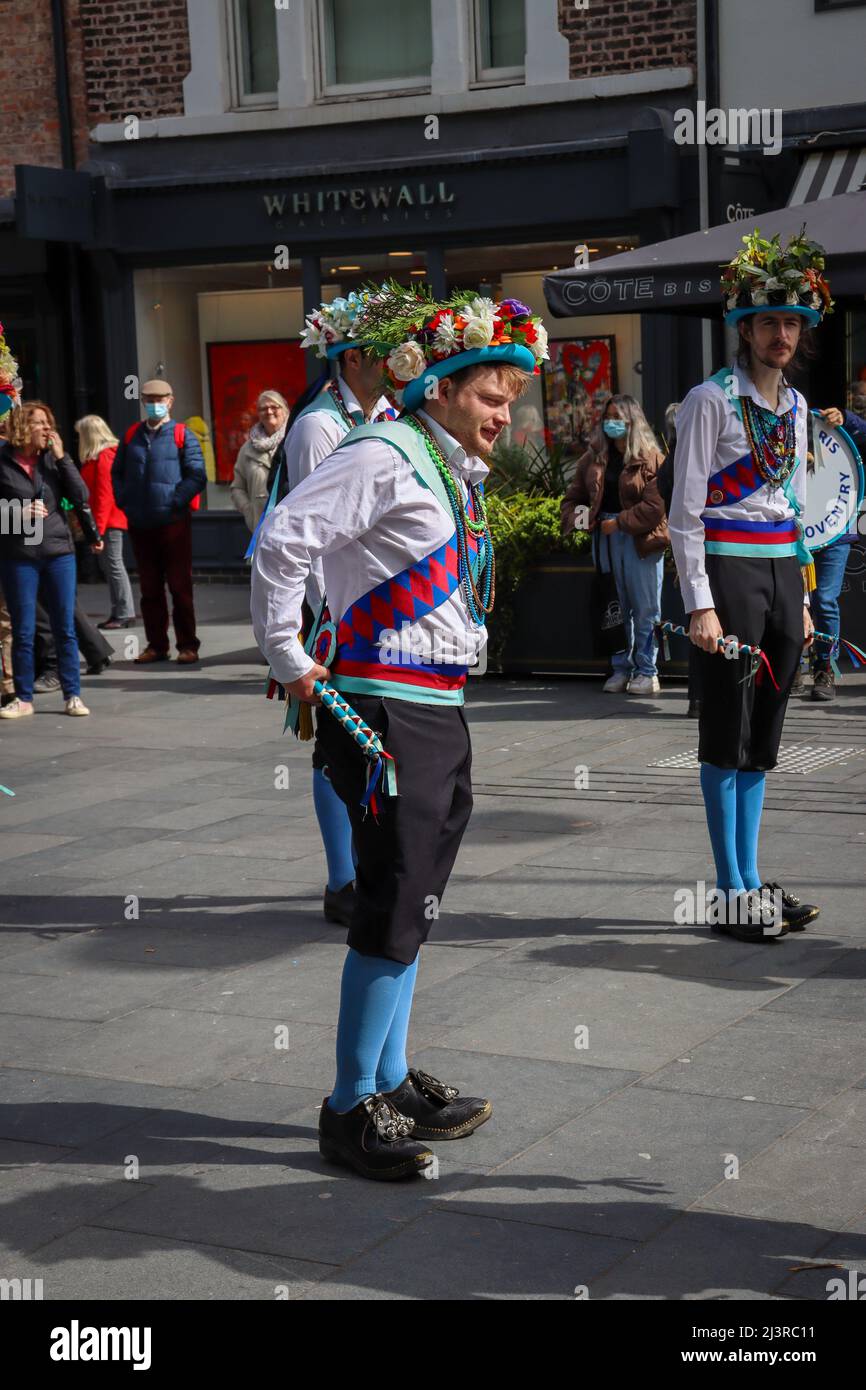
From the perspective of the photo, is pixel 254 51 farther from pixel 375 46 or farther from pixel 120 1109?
pixel 120 1109

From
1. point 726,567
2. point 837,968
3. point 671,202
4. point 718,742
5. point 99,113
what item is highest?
point 99,113

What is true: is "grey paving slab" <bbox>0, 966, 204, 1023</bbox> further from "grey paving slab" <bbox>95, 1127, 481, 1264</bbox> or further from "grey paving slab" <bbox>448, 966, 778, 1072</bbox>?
"grey paving slab" <bbox>95, 1127, 481, 1264</bbox>

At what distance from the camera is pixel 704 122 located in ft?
51.0

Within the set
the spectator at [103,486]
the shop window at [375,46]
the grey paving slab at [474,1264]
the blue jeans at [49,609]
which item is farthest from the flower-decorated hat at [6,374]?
the shop window at [375,46]

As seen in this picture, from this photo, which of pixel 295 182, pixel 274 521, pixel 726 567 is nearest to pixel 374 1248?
pixel 274 521

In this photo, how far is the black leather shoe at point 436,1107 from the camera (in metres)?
4.39

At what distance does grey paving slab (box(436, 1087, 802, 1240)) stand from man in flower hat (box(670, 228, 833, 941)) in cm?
158

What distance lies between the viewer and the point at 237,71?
58.1 ft

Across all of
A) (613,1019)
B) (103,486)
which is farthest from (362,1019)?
(103,486)

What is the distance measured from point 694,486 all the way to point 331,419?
1234mm

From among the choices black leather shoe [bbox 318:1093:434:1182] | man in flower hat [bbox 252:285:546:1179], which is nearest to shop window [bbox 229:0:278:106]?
man in flower hat [bbox 252:285:546:1179]

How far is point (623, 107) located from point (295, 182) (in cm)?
330
